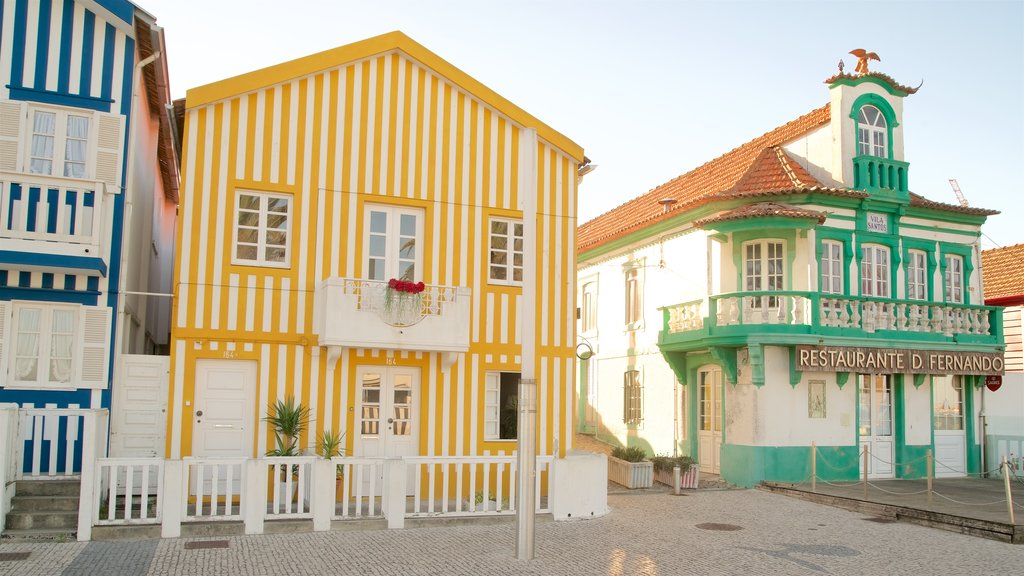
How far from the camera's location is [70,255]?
42.8 feet

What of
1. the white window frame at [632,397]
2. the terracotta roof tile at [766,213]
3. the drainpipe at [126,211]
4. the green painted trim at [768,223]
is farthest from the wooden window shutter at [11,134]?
the white window frame at [632,397]

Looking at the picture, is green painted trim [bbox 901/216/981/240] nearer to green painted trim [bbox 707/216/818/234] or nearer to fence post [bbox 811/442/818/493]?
green painted trim [bbox 707/216/818/234]

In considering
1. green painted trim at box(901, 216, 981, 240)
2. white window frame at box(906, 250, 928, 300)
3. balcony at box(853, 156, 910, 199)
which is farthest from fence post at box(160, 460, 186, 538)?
green painted trim at box(901, 216, 981, 240)

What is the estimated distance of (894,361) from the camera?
19.5 metres

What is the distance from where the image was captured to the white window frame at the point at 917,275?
837 inches

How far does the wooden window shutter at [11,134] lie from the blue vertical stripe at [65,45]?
676mm

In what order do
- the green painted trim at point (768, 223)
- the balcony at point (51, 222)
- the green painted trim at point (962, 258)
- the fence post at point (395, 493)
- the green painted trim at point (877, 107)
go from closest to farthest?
1. the fence post at point (395, 493)
2. the balcony at point (51, 222)
3. the green painted trim at point (768, 223)
4. the green painted trim at point (877, 107)
5. the green painted trim at point (962, 258)

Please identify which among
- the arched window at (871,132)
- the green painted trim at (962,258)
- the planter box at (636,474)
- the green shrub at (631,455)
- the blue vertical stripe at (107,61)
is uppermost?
the arched window at (871,132)

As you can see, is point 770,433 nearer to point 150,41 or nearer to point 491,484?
point 491,484

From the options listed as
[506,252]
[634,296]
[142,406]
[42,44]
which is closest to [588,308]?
[634,296]

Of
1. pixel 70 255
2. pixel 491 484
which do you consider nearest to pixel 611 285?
pixel 491 484

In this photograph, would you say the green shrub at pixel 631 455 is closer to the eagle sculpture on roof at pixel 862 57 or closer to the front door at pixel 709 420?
the front door at pixel 709 420

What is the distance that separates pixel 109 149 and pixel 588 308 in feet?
53.4

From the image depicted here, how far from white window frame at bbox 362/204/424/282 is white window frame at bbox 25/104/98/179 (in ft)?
14.7
